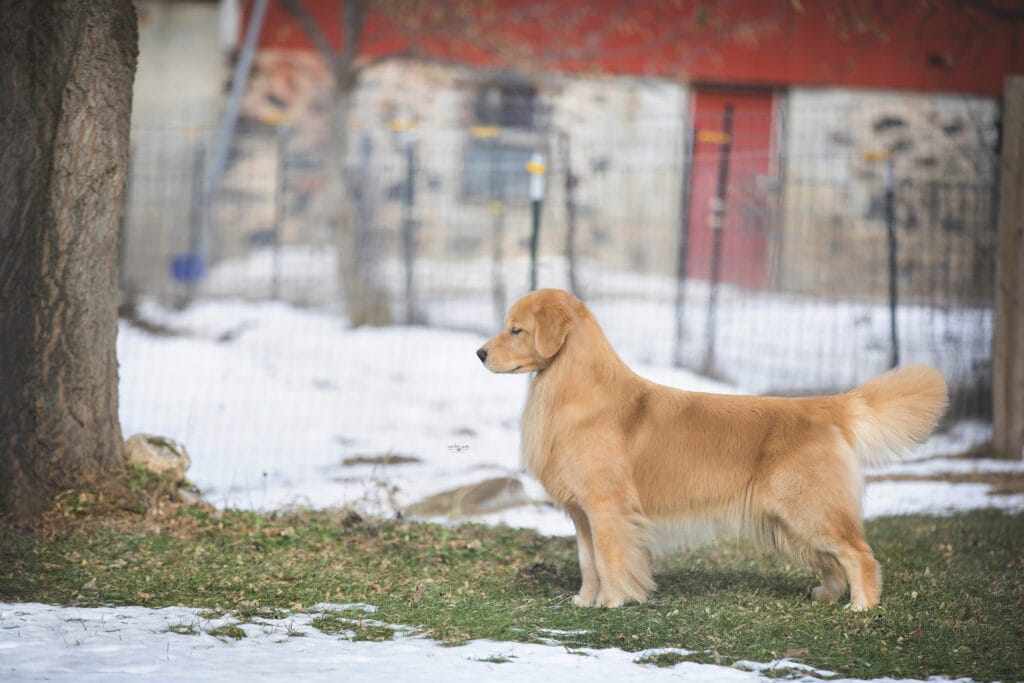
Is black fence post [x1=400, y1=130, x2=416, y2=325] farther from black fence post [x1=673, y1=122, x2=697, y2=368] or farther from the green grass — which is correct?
the green grass

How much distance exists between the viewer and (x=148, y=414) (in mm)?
9320

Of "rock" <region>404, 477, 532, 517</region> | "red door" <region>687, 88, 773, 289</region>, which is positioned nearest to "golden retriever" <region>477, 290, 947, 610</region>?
"rock" <region>404, 477, 532, 517</region>

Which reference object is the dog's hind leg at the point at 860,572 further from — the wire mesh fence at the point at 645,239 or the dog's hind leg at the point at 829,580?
the wire mesh fence at the point at 645,239

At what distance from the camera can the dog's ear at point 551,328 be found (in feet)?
16.7

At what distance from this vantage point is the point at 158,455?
6.36m

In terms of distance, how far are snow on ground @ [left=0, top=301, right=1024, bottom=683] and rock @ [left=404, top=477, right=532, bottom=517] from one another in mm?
103

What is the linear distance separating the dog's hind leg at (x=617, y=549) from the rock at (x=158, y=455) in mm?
2589

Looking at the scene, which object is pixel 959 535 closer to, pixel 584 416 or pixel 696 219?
pixel 584 416

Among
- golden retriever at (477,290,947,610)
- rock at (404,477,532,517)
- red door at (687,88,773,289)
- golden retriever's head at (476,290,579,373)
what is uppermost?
red door at (687,88,773,289)

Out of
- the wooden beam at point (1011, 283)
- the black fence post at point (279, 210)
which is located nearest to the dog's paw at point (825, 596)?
the wooden beam at point (1011, 283)

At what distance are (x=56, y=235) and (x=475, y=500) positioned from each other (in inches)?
119

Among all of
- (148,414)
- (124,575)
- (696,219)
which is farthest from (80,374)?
(696,219)

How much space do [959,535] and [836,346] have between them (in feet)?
16.4

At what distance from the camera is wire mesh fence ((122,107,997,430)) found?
1080 cm
